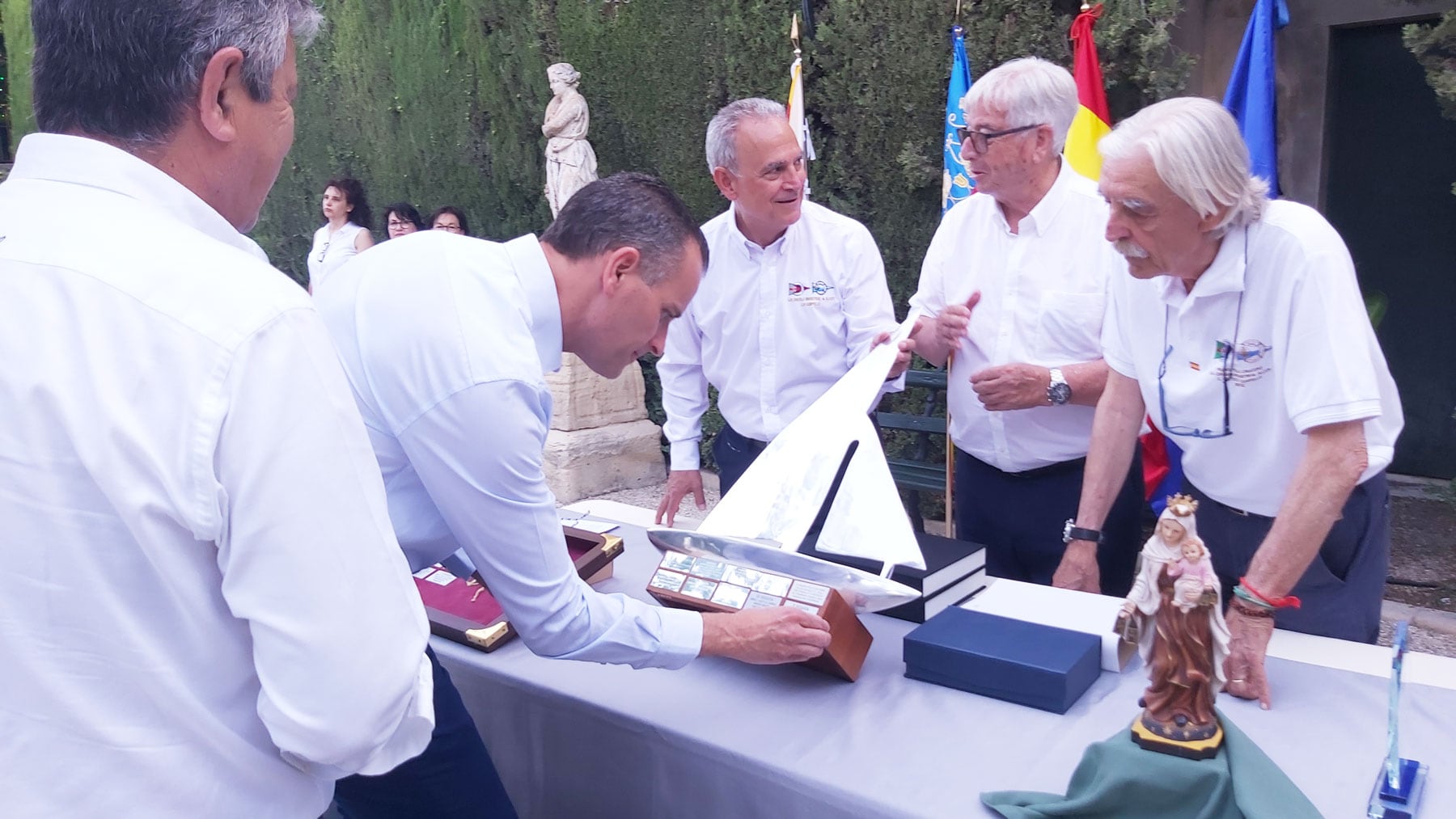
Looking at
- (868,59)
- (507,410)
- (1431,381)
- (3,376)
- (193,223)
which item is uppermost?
(868,59)

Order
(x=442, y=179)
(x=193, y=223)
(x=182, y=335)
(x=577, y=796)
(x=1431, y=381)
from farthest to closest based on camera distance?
1. (x=442, y=179)
2. (x=1431, y=381)
3. (x=577, y=796)
4. (x=193, y=223)
5. (x=182, y=335)

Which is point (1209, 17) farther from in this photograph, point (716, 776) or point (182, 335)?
point (182, 335)

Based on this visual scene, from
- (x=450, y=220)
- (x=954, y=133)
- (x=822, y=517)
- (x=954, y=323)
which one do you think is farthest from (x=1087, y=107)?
(x=450, y=220)

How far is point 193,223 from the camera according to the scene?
3.15 feet

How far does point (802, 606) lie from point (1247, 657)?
2.20ft

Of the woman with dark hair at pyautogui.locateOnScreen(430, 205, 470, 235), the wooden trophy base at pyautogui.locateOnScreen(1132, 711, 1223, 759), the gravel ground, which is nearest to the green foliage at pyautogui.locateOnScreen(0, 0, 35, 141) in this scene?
the woman with dark hair at pyautogui.locateOnScreen(430, 205, 470, 235)

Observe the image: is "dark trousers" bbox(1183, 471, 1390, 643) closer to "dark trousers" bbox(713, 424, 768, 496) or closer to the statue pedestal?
"dark trousers" bbox(713, 424, 768, 496)

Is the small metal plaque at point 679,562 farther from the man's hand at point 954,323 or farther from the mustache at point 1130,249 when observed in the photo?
the man's hand at point 954,323

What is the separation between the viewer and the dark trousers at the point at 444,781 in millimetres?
1565

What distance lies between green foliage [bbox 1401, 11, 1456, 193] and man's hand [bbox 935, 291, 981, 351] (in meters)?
2.39

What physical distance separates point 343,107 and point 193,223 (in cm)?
990

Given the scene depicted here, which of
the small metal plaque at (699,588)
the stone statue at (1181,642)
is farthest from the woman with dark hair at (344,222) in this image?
the stone statue at (1181,642)

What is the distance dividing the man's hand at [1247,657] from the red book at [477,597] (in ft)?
3.52

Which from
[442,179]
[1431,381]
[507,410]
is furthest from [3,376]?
[442,179]
